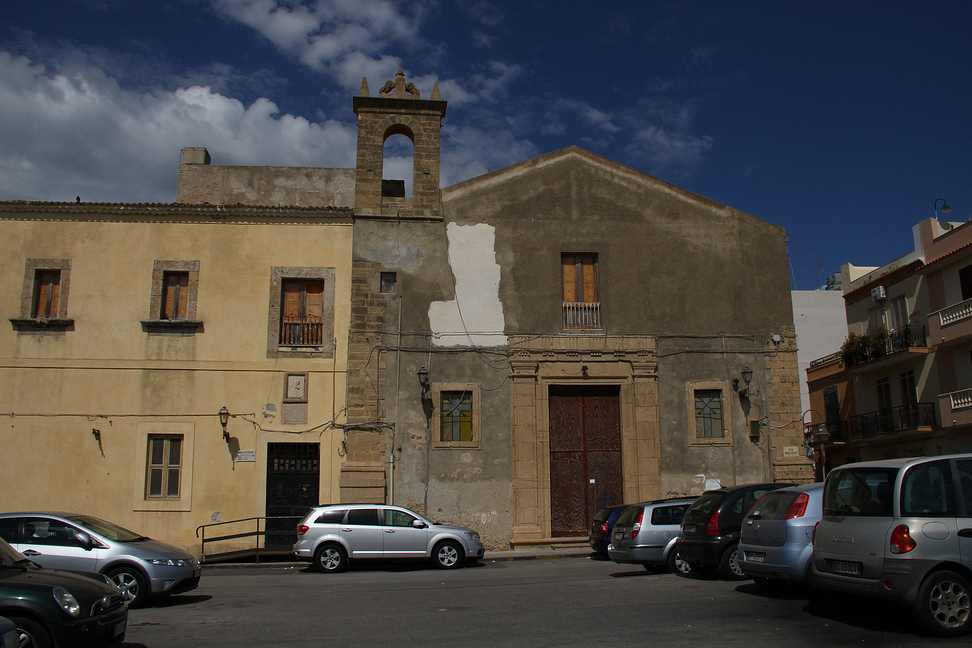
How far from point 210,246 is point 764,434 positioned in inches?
602

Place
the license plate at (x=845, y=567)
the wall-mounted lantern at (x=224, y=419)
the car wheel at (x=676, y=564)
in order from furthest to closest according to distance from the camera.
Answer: the wall-mounted lantern at (x=224, y=419) → the car wheel at (x=676, y=564) → the license plate at (x=845, y=567)

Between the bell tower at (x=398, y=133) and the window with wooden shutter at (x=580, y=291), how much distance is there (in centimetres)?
387

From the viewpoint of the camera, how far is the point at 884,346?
29391 mm

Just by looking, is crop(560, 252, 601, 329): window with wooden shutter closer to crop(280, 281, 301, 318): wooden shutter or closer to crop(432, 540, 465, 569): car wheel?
crop(280, 281, 301, 318): wooden shutter

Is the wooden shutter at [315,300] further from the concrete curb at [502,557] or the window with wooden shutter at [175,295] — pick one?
the concrete curb at [502,557]

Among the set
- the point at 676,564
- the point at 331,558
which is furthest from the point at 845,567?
the point at 331,558

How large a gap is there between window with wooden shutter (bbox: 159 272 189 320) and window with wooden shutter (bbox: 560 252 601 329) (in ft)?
32.4

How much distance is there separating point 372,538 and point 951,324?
70.4ft

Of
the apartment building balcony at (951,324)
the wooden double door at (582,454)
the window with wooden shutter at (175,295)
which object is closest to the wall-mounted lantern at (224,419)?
the window with wooden shutter at (175,295)

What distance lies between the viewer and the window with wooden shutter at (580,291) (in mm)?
20547

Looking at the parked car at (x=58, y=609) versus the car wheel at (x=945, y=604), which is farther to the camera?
the car wheel at (x=945, y=604)

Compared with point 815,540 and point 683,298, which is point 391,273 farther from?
point 815,540

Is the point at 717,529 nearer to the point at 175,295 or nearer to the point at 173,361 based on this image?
the point at 173,361

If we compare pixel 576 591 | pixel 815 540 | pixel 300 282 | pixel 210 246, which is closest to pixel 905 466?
pixel 815 540
